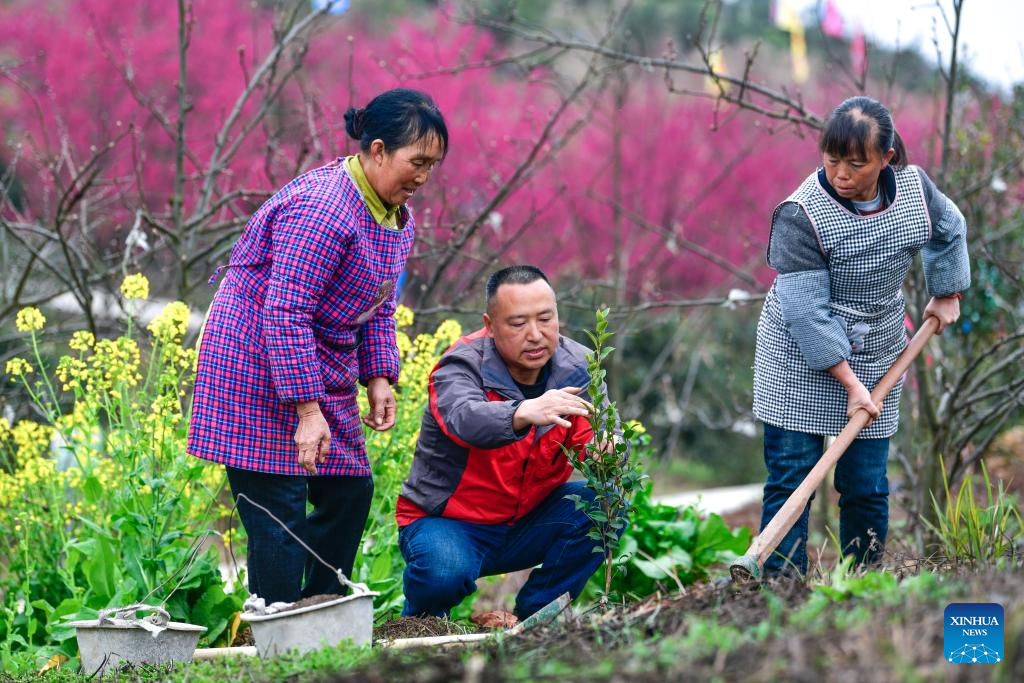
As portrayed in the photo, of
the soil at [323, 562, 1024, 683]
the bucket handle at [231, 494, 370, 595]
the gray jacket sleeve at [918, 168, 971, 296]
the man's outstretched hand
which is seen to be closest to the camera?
the soil at [323, 562, 1024, 683]

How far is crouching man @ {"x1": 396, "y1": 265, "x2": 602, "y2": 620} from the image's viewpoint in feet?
11.3

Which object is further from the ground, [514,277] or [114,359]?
[514,277]

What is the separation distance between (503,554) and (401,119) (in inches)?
55.8

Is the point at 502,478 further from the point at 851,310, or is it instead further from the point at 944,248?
the point at 944,248

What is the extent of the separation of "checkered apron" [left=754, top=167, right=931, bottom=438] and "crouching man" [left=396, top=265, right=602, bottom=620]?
0.63 metres

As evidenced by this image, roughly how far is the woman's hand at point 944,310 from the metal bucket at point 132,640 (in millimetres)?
2503

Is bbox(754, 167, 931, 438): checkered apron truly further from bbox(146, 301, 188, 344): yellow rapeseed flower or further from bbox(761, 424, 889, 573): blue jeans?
bbox(146, 301, 188, 344): yellow rapeseed flower

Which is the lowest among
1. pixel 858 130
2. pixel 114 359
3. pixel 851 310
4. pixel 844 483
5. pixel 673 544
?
pixel 673 544

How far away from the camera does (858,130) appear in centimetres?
334

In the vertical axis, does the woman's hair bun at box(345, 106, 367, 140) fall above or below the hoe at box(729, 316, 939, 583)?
above

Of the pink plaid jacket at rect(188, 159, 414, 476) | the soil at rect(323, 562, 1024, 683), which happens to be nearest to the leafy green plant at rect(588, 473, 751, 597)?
the pink plaid jacket at rect(188, 159, 414, 476)

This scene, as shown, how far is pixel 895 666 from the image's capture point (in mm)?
1798

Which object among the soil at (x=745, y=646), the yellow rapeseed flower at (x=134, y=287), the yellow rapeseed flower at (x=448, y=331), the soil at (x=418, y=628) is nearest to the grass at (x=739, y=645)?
the soil at (x=745, y=646)

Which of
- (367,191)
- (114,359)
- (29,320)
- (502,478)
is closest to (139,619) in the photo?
(114,359)
